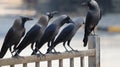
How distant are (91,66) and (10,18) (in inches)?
783

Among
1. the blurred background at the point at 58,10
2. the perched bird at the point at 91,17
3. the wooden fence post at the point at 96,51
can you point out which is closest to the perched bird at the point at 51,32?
the wooden fence post at the point at 96,51

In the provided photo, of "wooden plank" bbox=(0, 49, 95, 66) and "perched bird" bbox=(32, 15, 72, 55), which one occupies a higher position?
"perched bird" bbox=(32, 15, 72, 55)

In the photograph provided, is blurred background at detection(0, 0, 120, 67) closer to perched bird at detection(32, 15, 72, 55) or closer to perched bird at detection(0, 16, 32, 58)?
perched bird at detection(32, 15, 72, 55)

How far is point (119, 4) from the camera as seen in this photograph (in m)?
25.8

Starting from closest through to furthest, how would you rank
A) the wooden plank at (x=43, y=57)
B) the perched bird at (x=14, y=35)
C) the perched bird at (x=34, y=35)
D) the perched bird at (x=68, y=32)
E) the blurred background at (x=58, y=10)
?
the wooden plank at (x=43, y=57) → the perched bird at (x=14, y=35) → the perched bird at (x=34, y=35) → the perched bird at (x=68, y=32) → the blurred background at (x=58, y=10)

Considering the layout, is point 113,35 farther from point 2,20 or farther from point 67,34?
point 67,34

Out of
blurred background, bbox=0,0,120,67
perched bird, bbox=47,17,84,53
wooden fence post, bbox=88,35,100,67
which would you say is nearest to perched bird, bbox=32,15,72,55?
perched bird, bbox=47,17,84,53

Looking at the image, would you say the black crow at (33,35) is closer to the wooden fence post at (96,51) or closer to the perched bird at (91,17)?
the wooden fence post at (96,51)

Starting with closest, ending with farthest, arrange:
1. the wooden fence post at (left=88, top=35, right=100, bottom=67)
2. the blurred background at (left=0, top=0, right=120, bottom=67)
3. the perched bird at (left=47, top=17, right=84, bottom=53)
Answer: the perched bird at (left=47, top=17, right=84, bottom=53) < the wooden fence post at (left=88, top=35, right=100, bottom=67) < the blurred background at (left=0, top=0, right=120, bottom=67)

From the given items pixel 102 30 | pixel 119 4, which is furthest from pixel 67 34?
pixel 119 4

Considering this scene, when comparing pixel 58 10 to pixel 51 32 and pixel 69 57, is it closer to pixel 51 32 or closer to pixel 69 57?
pixel 69 57

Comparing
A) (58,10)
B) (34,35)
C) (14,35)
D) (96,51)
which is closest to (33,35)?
(34,35)

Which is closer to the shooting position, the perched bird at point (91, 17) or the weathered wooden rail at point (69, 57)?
the weathered wooden rail at point (69, 57)

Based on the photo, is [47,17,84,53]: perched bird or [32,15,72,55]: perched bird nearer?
[32,15,72,55]: perched bird
